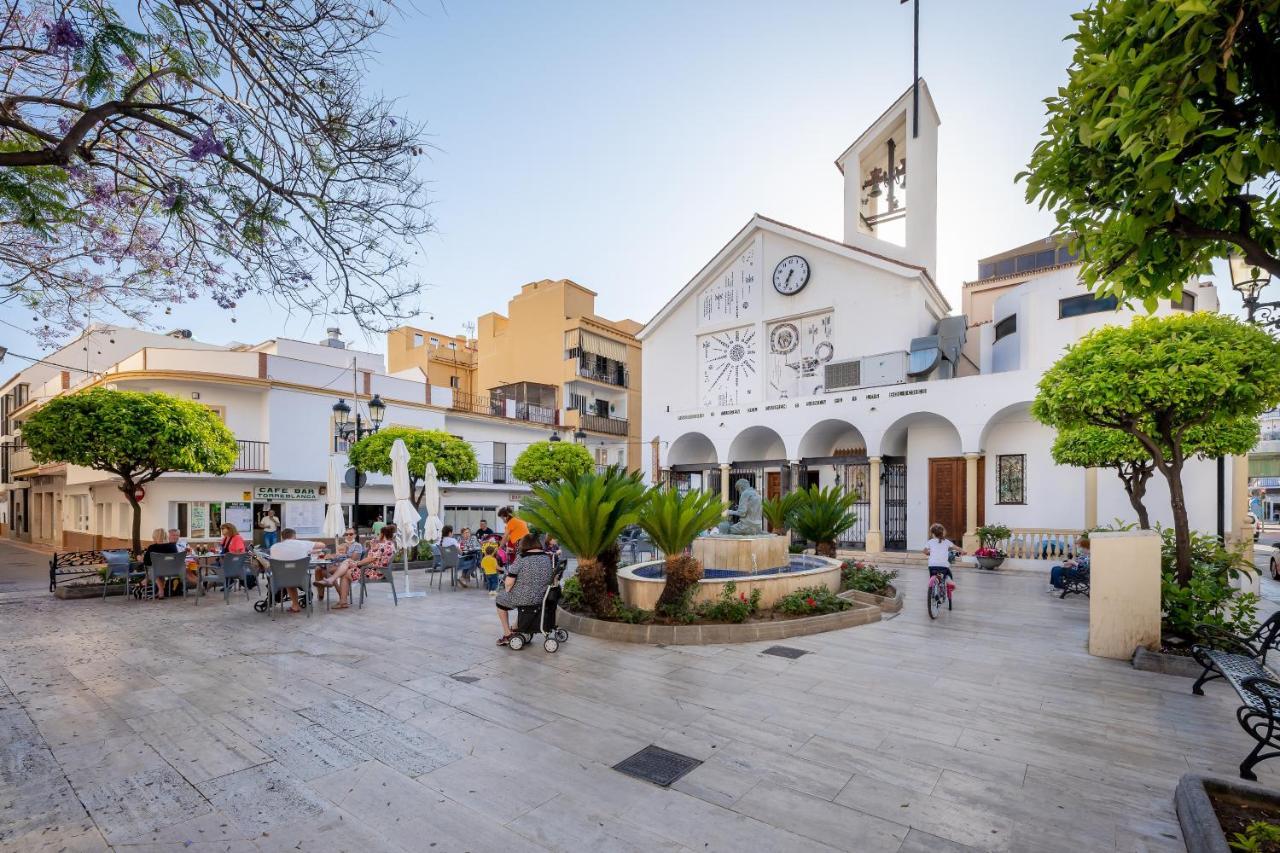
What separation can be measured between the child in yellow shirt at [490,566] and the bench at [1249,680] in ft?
30.3

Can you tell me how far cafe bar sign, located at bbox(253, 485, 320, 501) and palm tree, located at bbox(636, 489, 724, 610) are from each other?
66.8 ft

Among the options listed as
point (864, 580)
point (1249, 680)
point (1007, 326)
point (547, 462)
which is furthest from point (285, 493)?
point (1007, 326)

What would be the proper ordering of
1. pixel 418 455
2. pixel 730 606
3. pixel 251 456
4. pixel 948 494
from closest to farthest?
pixel 730 606, pixel 418 455, pixel 948 494, pixel 251 456

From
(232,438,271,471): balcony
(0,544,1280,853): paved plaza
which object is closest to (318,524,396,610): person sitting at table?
(0,544,1280,853): paved plaza

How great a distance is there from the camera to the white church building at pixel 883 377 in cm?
1831

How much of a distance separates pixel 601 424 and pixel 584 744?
103 feet

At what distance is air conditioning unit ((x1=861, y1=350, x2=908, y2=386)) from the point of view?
2155 cm

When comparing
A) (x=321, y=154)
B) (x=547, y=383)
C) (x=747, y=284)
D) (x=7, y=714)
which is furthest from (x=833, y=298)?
(x=7, y=714)

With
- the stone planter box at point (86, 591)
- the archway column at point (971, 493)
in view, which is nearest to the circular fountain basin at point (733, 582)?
the stone planter box at point (86, 591)

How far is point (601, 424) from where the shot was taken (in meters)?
35.7

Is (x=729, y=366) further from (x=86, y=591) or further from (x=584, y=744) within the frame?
(x=584, y=744)

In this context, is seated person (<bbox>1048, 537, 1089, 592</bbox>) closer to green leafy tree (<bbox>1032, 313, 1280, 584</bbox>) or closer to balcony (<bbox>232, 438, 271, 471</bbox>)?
green leafy tree (<bbox>1032, 313, 1280, 584</bbox>)

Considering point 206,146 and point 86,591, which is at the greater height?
point 206,146

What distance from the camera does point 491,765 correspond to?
161 inches
